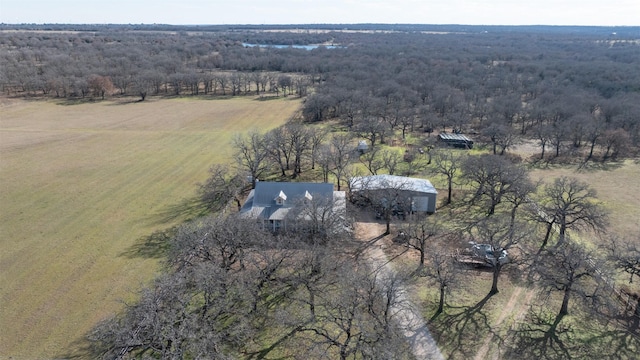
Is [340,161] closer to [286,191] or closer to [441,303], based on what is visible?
[286,191]

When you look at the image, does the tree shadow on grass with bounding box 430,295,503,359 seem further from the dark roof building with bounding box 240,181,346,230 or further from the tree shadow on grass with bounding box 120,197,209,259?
the tree shadow on grass with bounding box 120,197,209,259

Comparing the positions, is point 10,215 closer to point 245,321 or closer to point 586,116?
point 245,321

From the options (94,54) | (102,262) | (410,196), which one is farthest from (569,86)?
(94,54)

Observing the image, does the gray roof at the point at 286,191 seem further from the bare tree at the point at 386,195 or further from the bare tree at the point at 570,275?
the bare tree at the point at 570,275

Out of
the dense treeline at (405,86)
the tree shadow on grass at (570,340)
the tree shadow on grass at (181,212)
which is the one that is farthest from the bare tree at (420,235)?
the dense treeline at (405,86)

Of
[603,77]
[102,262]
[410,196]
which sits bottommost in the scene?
[102,262]
